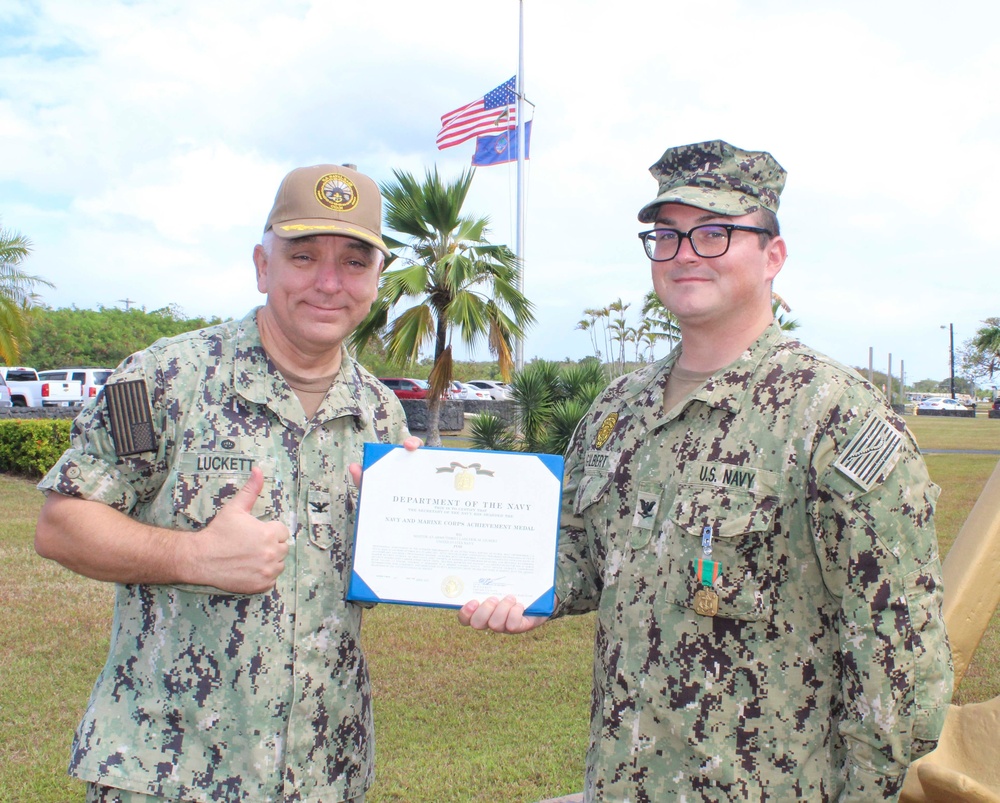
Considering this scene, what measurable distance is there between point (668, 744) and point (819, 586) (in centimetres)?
55

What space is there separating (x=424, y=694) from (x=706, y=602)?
12.2 ft

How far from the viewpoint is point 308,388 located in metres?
2.47

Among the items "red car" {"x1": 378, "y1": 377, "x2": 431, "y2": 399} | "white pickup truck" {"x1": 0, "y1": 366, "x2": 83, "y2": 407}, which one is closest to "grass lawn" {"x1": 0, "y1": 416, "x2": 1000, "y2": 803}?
"red car" {"x1": 378, "y1": 377, "x2": 431, "y2": 399}

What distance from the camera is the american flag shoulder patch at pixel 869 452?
191 centimetres

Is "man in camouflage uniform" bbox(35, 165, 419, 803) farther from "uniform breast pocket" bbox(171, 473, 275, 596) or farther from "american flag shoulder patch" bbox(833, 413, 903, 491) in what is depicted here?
"american flag shoulder patch" bbox(833, 413, 903, 491)

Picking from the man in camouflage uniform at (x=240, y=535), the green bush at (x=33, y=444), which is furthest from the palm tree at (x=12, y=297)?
the man in camouflage uniform at (x=240, y=535)

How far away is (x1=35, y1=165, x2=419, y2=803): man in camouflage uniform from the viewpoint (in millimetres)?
2117

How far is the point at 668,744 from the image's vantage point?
7.02 ft

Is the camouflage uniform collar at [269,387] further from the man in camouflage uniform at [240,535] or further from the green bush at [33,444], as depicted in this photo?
the green bush at [33,444]

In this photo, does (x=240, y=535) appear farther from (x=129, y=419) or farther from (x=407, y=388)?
(x=407, y=388)

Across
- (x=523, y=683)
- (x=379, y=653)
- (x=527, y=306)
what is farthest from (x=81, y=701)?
(x=527, y=306)

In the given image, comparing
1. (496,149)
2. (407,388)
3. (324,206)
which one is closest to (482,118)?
(496,149)

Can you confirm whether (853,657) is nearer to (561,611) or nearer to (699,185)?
(561,611)

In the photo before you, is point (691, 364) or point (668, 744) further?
point (691, 364)
